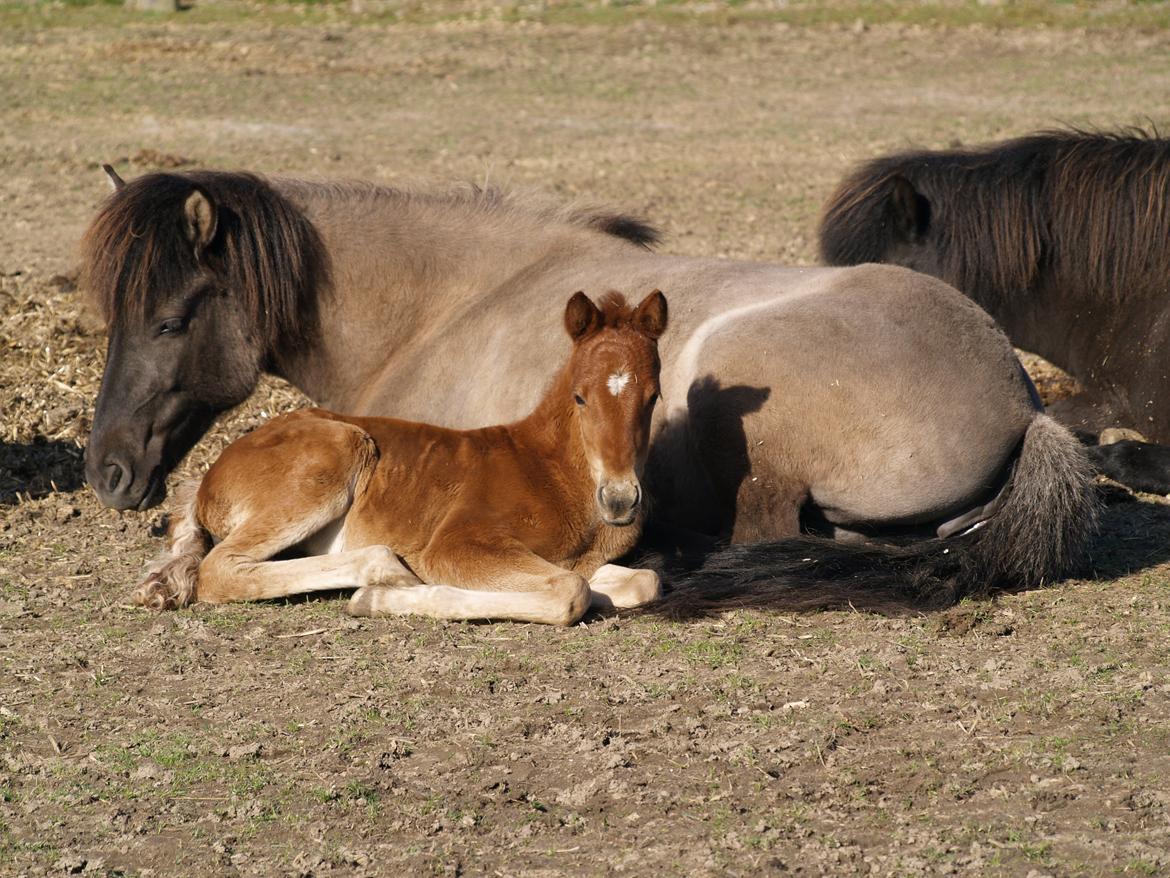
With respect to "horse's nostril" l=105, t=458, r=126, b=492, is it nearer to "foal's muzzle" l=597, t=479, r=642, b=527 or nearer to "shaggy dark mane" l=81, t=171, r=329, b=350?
"shaggy dark mane" l=81, t=171, r=329, b=350

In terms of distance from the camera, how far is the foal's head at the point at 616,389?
4562 millimetres

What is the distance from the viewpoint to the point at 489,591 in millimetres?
4801

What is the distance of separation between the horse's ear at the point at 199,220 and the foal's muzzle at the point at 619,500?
228cm

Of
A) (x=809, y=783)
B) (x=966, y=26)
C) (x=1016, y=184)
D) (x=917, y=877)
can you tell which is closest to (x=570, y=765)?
(x=809, y=783)

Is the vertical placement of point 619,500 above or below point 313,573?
above

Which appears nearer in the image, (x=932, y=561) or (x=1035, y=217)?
(x=932, y=561)

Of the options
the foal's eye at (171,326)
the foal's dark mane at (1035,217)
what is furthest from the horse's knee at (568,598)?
the foal's dark mane at (1035,217)

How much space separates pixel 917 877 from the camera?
3.12 m

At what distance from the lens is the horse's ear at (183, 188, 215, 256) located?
5.65m

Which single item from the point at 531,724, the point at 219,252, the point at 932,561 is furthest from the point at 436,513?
the point at 932,561

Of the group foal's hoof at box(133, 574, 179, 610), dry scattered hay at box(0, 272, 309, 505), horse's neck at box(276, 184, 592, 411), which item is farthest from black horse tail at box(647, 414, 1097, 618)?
dry scattered hay at box(0, 272, 309, 505)

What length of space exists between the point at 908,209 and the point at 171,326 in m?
3.97

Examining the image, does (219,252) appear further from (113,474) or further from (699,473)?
(699,473)

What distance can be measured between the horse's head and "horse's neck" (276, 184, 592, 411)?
242 millimetres
